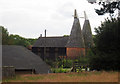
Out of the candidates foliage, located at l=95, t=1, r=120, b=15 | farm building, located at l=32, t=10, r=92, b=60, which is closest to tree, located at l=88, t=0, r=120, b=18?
foliage, located at l=95, t=1, r=120, b=15

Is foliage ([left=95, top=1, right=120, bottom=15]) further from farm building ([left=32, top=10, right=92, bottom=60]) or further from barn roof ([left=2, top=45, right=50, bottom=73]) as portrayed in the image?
farm building ([left=32, top=10, right=92, bottom=60])

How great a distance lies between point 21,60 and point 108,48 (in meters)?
13.1

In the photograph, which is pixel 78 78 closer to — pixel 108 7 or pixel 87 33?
pixel 108 7

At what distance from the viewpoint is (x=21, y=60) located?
26750 mm

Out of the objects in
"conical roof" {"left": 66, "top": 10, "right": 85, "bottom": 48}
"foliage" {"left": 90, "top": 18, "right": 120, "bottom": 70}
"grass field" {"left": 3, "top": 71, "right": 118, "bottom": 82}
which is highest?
"conical roof" {"left": 66, "top": 10, "right": 85, "bottom": 48}

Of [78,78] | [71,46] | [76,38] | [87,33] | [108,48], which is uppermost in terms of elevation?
[87,33]

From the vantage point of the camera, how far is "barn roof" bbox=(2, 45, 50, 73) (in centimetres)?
2560

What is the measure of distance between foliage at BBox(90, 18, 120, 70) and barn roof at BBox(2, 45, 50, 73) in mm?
9632

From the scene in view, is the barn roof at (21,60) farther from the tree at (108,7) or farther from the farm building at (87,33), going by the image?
the farm building at (87,33)

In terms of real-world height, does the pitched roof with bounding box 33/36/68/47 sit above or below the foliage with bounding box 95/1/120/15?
below

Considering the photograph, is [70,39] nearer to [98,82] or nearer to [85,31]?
[85,31]

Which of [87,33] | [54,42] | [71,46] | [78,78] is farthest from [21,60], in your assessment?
[87,33]

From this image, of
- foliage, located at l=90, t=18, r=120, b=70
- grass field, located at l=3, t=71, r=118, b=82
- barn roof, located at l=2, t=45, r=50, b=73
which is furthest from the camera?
barn roof, located at l=2, t=45, r=50, b=73

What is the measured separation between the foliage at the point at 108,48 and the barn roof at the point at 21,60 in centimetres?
963
